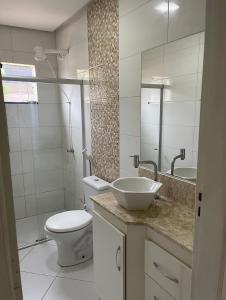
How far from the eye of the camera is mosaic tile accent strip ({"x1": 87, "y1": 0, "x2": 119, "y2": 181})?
2.11 m

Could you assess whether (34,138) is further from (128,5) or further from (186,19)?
(186,19)

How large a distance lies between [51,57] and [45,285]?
8.87 ft

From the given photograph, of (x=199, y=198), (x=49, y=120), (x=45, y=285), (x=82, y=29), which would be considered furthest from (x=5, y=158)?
(x=49, y=120)

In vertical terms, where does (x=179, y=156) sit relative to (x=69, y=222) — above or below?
above

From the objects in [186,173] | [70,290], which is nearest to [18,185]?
[70,290]

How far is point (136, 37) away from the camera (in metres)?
1.84

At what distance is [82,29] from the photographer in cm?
255

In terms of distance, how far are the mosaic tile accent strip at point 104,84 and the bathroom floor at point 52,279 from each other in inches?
37.2

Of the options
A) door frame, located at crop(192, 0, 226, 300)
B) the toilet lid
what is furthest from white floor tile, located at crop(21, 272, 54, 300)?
door frame, located at crop(192, 0, 226, 300)

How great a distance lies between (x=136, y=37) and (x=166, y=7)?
335 millimetres

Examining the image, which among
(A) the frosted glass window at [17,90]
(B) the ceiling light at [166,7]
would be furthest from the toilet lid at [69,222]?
(B) the ceiling light at [166,7]

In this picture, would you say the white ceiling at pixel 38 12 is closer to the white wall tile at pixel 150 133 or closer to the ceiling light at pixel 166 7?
the ceiling light at pixel 166 7

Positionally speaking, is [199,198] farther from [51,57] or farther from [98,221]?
[51,57]

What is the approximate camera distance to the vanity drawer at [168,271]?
3.59 feet
